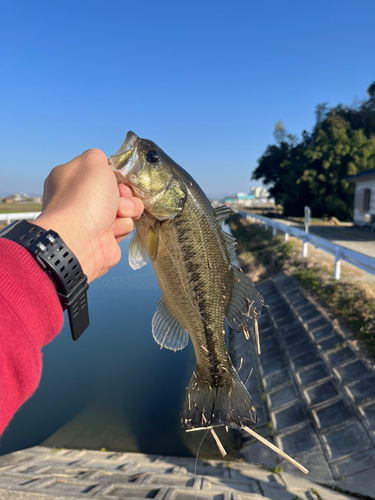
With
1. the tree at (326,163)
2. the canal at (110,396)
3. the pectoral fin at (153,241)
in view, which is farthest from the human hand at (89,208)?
the tree at (326,163)

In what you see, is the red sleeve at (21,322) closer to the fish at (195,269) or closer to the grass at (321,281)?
the fish at (195,269)

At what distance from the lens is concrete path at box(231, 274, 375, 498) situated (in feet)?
15.3

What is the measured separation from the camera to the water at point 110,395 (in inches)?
286

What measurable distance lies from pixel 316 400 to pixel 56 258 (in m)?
5.70

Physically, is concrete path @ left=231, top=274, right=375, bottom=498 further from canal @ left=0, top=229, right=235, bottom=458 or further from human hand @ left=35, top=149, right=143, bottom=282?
human hand @ left=35, top=149, right=143, bottom=282

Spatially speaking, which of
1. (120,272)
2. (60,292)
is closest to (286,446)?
(60,292)

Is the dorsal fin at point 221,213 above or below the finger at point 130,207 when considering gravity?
below

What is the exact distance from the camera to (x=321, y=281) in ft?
29.9

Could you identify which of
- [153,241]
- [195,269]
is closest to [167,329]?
[195,269]

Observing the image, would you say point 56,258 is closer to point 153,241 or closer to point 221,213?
point 153,241

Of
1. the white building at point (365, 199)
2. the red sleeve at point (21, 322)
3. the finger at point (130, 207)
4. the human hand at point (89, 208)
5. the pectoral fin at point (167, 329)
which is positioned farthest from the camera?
the white building at point (365, 199)

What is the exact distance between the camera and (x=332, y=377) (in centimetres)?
590

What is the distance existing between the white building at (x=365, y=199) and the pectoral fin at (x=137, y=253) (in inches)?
747

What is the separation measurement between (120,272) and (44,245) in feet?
65.9
